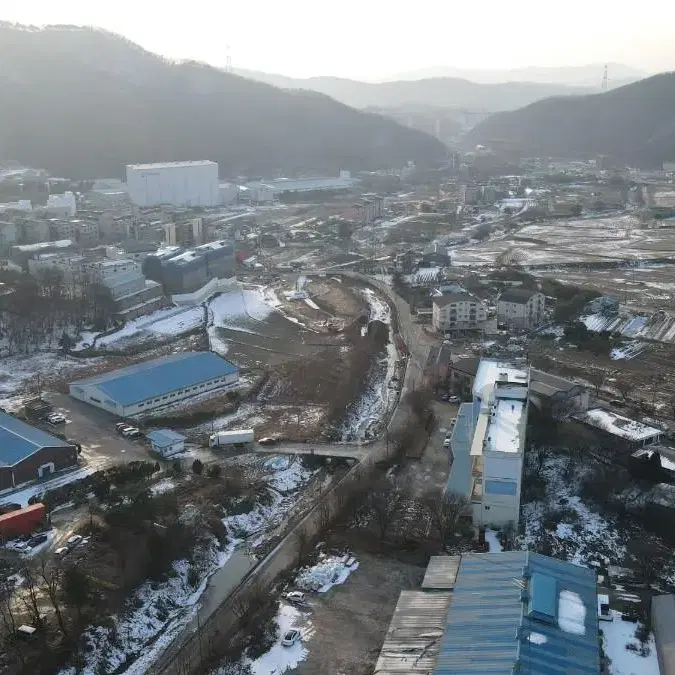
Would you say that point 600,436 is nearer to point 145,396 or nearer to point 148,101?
A: point 145,396

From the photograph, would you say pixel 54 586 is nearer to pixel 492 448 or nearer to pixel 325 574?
pixel 325 574

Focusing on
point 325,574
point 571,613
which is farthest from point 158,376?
point 571,613

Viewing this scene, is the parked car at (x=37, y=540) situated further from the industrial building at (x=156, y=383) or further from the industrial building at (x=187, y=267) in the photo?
the industrial building at (x=187, y=267)

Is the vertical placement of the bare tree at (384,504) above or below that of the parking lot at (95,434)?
above

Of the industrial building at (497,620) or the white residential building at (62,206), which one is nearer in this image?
the industrial building at (497,620)

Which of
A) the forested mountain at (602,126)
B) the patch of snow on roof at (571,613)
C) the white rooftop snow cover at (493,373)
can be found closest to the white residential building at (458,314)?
the white rooftop snow cover at (493,373)

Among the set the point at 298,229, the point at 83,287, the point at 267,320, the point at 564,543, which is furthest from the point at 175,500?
the point at 298,229
